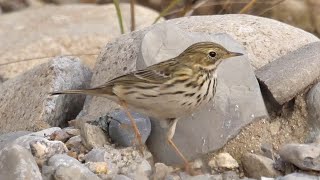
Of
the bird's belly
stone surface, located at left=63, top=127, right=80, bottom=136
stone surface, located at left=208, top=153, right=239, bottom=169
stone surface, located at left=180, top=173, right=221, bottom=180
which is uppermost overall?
the bird's belly

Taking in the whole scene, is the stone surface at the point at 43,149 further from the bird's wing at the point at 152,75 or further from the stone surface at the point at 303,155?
the stone surface at the point at 303,155

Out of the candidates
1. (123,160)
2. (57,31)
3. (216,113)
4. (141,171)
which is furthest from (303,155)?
(57,31)

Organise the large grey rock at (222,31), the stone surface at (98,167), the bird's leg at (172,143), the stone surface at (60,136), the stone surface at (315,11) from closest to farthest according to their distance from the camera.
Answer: the stone surface at (98,167)
the bird's leg at (172,143)
the stone surface at (60,136)
the large grey rock at (222,31)
the stone surface at (315,11)

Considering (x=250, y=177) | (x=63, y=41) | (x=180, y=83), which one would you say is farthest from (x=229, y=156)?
(x=63, y=41)

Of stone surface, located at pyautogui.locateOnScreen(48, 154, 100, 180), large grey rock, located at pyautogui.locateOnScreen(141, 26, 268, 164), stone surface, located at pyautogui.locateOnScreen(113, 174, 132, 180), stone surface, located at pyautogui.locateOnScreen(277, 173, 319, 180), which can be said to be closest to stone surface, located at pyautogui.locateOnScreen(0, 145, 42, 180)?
stone surface, located at pyautogui.locateOnScreen(48, 154, 100, 180)

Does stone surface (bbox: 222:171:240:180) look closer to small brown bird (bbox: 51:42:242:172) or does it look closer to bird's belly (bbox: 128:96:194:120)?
small brown bird (bbox: 51:42:242:172)

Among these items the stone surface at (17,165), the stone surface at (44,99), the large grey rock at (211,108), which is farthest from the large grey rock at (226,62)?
the stone surface at (17,165)
